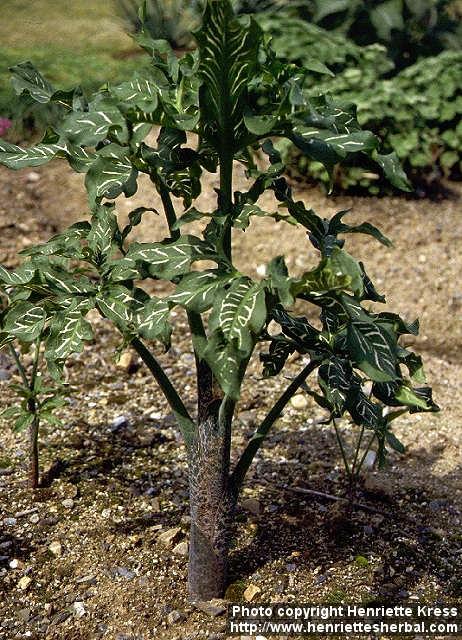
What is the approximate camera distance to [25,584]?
105 inches

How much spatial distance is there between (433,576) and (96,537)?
1.14 m

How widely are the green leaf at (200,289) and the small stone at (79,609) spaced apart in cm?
115

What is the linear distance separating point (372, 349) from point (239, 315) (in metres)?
0.37

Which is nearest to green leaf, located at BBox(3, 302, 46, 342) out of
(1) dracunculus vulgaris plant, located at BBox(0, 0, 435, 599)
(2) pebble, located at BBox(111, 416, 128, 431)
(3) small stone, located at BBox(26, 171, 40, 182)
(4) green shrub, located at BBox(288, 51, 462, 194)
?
(1) dracunculus vulgaris plant, located at BBox(0, 0, 435, 599)

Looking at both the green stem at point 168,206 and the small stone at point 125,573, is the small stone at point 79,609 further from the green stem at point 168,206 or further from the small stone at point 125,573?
the green stem at point 168,206

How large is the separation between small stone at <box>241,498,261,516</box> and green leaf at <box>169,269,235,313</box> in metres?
1.27

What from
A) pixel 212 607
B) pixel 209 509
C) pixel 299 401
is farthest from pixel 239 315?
pixel 299 401

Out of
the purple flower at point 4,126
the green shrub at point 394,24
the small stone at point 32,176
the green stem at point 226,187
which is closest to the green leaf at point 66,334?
the green stem at point 226,187

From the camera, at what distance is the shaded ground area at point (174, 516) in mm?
2627

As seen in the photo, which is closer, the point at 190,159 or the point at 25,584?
the point at 190,159

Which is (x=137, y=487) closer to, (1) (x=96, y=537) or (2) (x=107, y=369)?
(1) (x=96, y=537)

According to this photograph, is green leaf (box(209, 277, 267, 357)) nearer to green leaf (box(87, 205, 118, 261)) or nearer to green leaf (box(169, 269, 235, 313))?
green leaf (box(169, 269, 235, 313))

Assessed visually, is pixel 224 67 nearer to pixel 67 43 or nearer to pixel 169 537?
pixel 169 537

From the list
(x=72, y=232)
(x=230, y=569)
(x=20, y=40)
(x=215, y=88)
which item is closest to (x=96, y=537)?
(x=230, y=569)
